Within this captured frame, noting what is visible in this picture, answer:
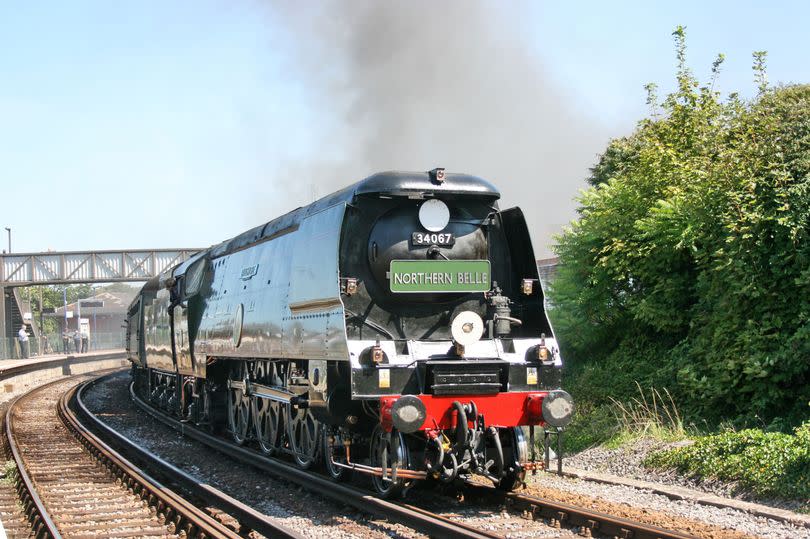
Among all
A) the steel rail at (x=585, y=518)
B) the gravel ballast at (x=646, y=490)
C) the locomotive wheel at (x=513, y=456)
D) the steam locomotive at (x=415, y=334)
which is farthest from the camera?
the locomotive wheel at (x=513, y=456)

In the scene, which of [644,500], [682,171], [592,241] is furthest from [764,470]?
[592,241]

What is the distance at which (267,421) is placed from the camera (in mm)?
13141

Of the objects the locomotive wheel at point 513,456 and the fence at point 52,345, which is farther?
the fence at point 52,345

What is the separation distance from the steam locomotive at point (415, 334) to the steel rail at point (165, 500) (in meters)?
1.66

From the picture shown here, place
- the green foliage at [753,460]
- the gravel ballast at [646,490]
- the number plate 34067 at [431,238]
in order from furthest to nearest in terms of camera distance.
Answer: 1. the number plate 34067 at [431,238]
2. the green foliage at [753,460]
3. the gravel ballast at [646,490]

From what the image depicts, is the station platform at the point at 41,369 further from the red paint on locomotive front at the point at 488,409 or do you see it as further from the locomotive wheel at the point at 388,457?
the red paint on locomotive front at the point at 488,409

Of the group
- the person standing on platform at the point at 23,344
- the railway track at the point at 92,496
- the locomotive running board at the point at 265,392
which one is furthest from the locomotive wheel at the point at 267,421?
the person standing on platform at the point at 23,344

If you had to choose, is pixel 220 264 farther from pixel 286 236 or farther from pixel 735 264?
pixel 735 264

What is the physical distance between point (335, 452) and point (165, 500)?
2.04 m

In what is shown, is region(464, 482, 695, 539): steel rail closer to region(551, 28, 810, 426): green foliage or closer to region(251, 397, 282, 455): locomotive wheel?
region(551, 28, 810, 426): green foliage

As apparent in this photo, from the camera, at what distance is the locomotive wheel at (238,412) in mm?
14445

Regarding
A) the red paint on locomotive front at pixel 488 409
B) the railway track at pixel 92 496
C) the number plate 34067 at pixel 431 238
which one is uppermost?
the number plate 34067 at pixel 431 238

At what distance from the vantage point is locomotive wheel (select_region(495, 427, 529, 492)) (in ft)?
29.9

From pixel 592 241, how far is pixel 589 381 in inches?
98.6
